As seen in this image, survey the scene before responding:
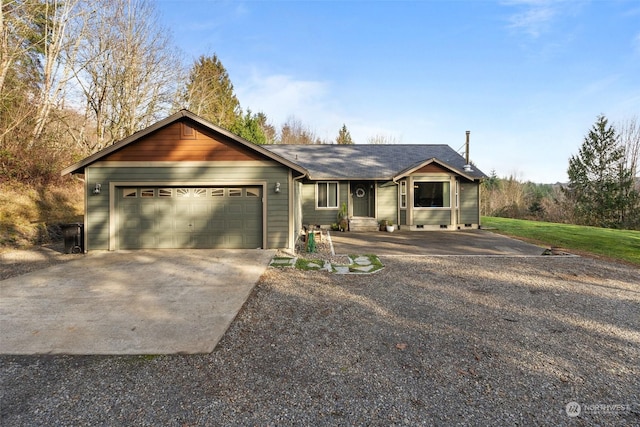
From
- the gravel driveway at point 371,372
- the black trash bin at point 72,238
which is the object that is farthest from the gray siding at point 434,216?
the black trash bin at point 72,238

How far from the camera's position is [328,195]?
1539 centimetres

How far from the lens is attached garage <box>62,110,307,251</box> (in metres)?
9.02

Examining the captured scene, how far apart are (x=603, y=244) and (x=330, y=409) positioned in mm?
13440

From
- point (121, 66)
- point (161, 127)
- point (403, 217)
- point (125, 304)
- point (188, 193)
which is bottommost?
point (125, 304)

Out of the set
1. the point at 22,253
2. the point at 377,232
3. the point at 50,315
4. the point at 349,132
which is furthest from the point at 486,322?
the point at 349,132

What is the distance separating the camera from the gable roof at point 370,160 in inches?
593

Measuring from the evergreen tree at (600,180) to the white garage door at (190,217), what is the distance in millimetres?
26348

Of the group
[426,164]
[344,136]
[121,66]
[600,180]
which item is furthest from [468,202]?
[344,136]

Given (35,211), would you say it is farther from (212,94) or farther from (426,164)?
(212,94)

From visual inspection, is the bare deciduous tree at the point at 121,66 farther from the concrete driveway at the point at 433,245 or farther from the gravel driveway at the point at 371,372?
Result: the gravel driveway at the point at 371,372

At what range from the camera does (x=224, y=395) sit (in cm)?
255

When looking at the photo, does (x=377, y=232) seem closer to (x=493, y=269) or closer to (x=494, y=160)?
(x=493, y=269)

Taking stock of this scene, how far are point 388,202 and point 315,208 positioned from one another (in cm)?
390

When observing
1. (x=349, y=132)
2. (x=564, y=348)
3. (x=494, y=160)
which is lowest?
(x=564, y=348)
